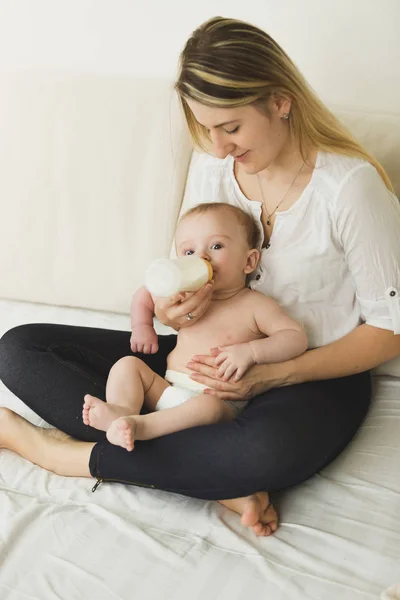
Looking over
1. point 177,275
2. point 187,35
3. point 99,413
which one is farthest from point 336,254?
point 187,35

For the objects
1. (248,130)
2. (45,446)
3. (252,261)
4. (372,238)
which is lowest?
(45,446)

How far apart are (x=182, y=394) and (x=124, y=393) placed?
0.10m

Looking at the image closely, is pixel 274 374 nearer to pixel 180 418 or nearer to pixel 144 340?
pixel 180 418

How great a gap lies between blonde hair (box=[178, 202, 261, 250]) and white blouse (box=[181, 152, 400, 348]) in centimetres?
2

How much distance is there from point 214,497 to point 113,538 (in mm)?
173

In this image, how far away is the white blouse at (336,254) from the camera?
4.54 ft

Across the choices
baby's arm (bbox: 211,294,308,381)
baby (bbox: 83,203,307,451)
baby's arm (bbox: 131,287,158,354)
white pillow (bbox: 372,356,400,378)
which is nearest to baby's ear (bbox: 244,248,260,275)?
baby (bbox: 83,203,307,451)

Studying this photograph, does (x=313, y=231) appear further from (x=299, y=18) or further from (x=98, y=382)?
(x=299, y=18)

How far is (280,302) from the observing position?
151 cm

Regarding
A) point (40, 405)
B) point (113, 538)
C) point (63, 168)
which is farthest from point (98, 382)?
point (63, 168)

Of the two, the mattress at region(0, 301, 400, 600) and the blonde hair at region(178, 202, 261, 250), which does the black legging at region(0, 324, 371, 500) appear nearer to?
the mattress at region(0, 301, 400, 600)

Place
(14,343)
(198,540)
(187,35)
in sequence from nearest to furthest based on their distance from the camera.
→ (198,540)
(14,343)
(187,35)

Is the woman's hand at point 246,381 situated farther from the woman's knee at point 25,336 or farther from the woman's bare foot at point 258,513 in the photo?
the woman's knee at point 25,336

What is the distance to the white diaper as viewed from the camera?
4.69ft
